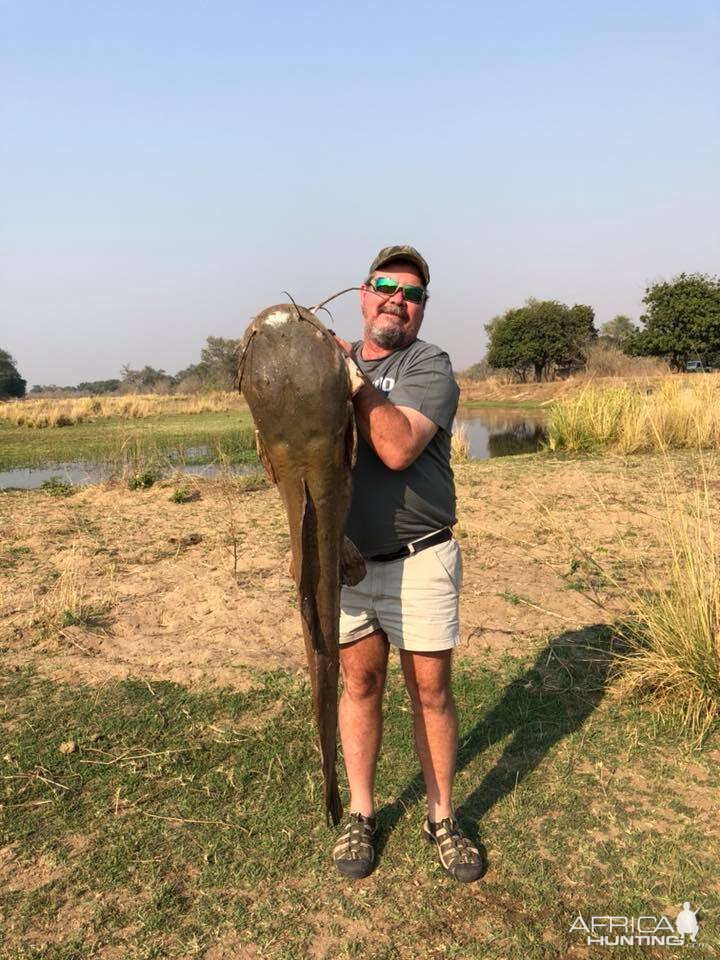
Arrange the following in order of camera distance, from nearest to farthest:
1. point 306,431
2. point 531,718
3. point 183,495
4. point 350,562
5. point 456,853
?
point 306,431 → point 350,562 → point 456,853 → point 531,718 → point 183,495

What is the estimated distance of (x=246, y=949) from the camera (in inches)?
87.9

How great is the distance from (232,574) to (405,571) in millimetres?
3646

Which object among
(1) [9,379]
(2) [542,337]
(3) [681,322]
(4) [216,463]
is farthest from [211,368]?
(4) [216,463]

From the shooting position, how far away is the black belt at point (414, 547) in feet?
8.08

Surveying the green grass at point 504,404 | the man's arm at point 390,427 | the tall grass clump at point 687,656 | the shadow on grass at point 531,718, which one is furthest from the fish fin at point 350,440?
the green grass at point 504,404

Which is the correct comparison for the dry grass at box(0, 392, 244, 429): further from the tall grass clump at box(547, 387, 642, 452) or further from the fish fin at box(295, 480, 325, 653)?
the fish fin at box(295, 480, 325, 653)

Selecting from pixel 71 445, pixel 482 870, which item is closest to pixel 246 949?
pixel 482 870

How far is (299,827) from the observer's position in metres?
2.83

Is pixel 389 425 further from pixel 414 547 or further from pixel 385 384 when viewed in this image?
pixel 414 547

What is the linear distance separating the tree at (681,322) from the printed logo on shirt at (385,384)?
108ft

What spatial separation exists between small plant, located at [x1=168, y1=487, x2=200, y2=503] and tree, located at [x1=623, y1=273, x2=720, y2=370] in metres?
28.4

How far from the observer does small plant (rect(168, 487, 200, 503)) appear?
9055 mm

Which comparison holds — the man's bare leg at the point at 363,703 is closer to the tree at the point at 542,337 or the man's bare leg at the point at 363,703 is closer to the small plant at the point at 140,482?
the small plant at the point at 140,482

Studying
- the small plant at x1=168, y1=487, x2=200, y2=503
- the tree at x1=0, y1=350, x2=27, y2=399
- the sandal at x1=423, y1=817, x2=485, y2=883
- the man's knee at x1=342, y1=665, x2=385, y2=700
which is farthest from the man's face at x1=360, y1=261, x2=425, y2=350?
the tree at x1=0, y1=350, x2=27, y2=399
